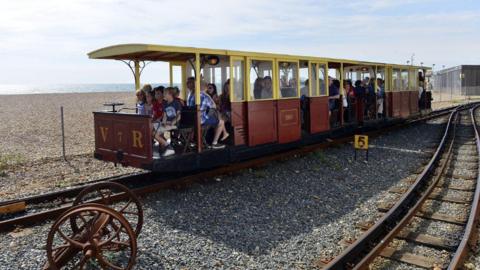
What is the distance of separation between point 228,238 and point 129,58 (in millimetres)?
4951

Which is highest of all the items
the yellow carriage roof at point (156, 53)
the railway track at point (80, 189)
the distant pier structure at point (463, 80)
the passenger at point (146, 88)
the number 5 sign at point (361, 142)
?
the distant pier structure at point (463, 80)

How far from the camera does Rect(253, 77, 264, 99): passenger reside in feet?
30.4

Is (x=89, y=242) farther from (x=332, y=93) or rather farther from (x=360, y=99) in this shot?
(x=360, y=99)

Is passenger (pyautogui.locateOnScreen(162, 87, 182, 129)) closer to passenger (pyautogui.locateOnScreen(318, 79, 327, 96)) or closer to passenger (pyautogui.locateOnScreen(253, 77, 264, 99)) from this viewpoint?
passenger (pyautogui.locateOnScreen(253, 77, 264, 99))

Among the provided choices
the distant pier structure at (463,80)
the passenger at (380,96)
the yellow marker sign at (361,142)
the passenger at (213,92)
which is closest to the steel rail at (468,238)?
the yellow marker sign at (361,142)

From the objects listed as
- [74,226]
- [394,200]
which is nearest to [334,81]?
[394,200]

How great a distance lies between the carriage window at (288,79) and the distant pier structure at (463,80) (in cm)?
4740

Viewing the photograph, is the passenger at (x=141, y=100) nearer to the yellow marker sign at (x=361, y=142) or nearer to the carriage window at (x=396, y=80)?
the yellow marker sign at (x=361, y=142)

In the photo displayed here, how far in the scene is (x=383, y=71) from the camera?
15.9 m

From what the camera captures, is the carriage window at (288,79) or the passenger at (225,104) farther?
the carriage window at (288,79)

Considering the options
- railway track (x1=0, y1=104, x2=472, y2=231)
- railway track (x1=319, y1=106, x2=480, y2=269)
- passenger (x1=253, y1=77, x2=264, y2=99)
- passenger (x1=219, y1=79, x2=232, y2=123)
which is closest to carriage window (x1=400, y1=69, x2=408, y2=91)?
Result: railway track (x1=319, y1=106, x2=480, y2=269)

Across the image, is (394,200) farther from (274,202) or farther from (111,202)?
(111,202)

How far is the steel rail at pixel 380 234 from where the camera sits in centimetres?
477

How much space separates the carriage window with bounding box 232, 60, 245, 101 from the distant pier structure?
162ft
